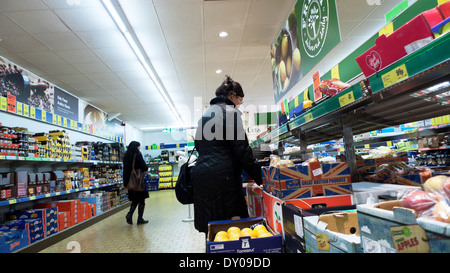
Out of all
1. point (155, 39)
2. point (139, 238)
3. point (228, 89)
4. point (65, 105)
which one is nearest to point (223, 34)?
point (155, 39)

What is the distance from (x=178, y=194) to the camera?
6.90 feet

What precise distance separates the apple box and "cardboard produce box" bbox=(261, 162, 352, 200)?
2.10 ft

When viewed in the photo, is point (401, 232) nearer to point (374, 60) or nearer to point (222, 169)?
point (374, 60)

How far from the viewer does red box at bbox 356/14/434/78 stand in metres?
0.83

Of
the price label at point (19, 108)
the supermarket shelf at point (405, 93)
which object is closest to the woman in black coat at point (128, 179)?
the price label at point (19, 108)

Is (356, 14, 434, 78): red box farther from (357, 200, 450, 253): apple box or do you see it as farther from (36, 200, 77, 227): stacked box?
(36, 200, 77, 227): stacked box

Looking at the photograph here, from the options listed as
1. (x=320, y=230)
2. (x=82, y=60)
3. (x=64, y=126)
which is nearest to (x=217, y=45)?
(x=82, y=60)

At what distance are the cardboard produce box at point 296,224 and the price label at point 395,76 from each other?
0.51 metres

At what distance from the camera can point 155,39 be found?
457 cm

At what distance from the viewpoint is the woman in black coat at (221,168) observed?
1826 millimetres

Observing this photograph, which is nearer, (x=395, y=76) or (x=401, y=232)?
(x=401, y=232)

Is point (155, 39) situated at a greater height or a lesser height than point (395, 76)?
greater

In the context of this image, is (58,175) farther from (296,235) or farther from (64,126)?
(296,235)

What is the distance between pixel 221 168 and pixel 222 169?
1 cm
